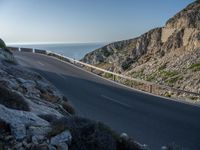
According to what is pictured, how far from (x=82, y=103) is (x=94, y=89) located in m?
5.51

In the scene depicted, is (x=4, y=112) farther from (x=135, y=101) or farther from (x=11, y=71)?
(x=135, y=101)

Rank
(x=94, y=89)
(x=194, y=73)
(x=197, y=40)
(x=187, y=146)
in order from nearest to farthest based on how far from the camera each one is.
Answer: (x=187, y=146), (x=94, y=89), (x=194, y=73), (x=197, y=40)

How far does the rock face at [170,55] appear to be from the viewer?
35987mm

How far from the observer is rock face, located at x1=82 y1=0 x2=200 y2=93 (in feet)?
118

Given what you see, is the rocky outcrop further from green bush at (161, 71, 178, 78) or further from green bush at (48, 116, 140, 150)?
green bush at (161, 71, 178, 78)

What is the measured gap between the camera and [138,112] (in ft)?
61.5

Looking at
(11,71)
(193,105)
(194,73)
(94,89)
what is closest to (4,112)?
(11,71)

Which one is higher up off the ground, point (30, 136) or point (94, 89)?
point (30, 136)

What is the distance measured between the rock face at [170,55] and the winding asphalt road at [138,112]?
8505 mm

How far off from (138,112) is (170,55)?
26.8 metres

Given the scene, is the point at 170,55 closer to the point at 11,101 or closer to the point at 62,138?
the point at 11,101

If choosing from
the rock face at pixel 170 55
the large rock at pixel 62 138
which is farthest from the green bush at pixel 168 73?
the large rock at pixel 62 138

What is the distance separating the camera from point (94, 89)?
87.5ft

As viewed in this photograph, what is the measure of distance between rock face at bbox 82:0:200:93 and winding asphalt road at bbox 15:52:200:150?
850 centimetres
